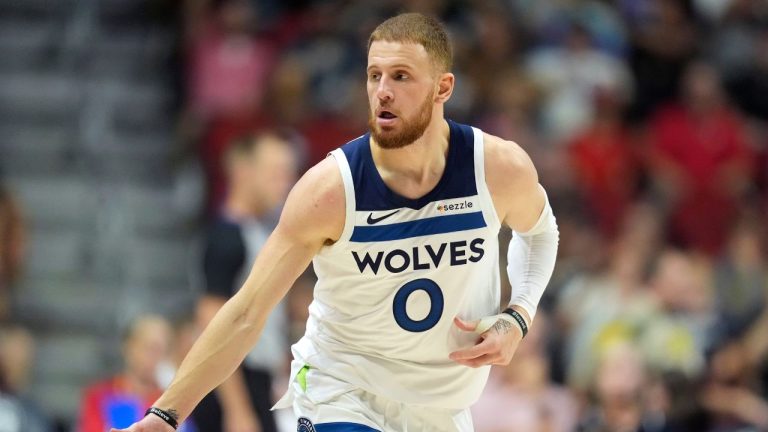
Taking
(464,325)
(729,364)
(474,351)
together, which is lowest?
(729,364)

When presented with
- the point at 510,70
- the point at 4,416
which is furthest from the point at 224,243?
the point at 510,70

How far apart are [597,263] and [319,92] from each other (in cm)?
312

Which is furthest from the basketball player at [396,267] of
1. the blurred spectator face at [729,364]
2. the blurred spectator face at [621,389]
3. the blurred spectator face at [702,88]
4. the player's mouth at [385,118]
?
the blurred spectator face at [702,88]

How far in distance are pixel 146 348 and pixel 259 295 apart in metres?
4.63

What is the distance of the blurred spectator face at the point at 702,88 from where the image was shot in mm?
12836

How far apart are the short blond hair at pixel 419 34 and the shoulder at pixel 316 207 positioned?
1.83 ft

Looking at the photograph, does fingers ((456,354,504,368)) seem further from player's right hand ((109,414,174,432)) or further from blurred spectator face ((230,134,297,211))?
blurred spectator face ((230,134,297,211))

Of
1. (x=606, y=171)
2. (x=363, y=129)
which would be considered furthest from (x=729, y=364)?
(x=363, y=129)

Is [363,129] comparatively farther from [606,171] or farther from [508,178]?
[508,178]

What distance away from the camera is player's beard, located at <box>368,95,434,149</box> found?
532 centimetres

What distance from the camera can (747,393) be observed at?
10.7 metres

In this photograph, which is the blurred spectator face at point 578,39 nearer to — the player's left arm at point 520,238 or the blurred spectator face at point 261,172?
the blurred spectator face at point 261,172

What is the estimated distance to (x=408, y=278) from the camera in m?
5.45

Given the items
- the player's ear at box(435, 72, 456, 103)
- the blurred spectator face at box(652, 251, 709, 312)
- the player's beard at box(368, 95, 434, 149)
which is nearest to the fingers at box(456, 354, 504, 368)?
the player's beard at box(368, 95, 434, 149)
